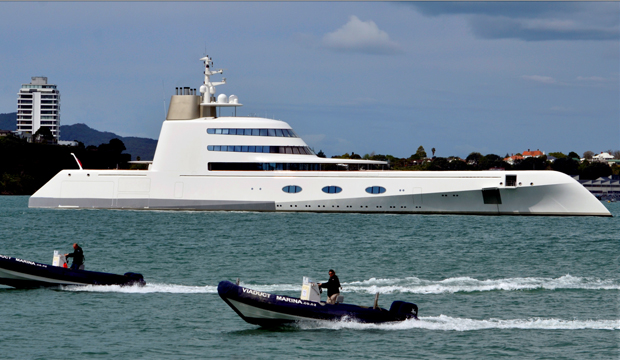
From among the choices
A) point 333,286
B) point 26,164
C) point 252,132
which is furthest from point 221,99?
point 26,164

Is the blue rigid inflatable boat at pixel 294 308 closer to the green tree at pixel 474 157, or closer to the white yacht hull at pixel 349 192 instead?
the white yacht hull at pixel 349 192

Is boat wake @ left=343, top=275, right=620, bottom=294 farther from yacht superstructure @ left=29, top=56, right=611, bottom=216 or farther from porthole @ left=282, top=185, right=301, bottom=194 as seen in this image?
porthole @ left=282, top=185, right=301, bottom=194

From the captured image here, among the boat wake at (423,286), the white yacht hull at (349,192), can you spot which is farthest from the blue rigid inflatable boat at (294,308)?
the white yacht hull at (349,192)

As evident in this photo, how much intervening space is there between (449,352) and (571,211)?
34417 mm

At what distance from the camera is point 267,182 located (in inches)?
1957

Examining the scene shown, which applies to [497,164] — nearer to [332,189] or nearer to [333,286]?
[332,189]

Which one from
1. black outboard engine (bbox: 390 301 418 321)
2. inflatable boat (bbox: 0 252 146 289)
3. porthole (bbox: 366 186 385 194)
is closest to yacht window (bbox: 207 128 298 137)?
porthole (bbox: 366 186 385 194)

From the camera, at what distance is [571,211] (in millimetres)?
46594

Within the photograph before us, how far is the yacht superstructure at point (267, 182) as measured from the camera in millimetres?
46688

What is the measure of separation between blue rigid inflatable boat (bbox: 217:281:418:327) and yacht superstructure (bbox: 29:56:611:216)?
3059 cm

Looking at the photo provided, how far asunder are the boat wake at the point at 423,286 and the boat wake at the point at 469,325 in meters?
3.91

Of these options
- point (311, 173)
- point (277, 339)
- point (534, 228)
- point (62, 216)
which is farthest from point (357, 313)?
point (62, 216)

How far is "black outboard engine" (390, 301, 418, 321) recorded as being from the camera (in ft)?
55.6

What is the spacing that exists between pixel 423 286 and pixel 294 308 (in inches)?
263
